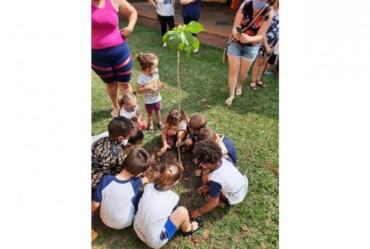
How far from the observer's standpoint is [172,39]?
2268 mm

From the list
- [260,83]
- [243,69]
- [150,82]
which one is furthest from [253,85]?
[150,82]

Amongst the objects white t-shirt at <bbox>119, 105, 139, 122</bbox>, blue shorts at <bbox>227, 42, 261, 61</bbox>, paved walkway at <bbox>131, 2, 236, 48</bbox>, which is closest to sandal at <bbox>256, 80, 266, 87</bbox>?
blue shorts at <bbox>227, 42, 261, 61</bbox>

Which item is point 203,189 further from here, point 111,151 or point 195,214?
point 111,151

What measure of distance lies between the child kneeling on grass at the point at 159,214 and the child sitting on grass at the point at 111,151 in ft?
1.70

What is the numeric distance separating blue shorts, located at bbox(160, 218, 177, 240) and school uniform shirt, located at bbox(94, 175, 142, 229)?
33 cm

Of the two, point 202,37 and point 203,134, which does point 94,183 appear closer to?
point 203,134

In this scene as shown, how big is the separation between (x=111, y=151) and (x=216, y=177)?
104 centimetres

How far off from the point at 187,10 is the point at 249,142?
371 cm

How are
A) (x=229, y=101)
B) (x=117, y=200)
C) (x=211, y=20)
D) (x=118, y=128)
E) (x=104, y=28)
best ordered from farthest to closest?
(x=211, y=20) → (x=229, y=101) → (x=104, y=28) → (x=118, y=128) → (x=117, y=200)

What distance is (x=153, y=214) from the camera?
7.42 ft

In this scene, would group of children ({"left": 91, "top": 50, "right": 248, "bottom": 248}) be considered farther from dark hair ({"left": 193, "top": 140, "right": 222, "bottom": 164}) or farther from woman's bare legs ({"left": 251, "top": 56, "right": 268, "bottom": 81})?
woman's bare legs ({"left": 251, "top": 56, "right": 268, "bottom": 81})

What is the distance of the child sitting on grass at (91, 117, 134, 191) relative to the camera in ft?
8.73

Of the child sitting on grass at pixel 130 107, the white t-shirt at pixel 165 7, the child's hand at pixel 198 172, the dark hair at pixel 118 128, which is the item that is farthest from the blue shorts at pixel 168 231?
the white t-shirt at pixel 165 7

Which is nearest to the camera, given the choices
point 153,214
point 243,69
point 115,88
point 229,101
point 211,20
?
point 153,214
